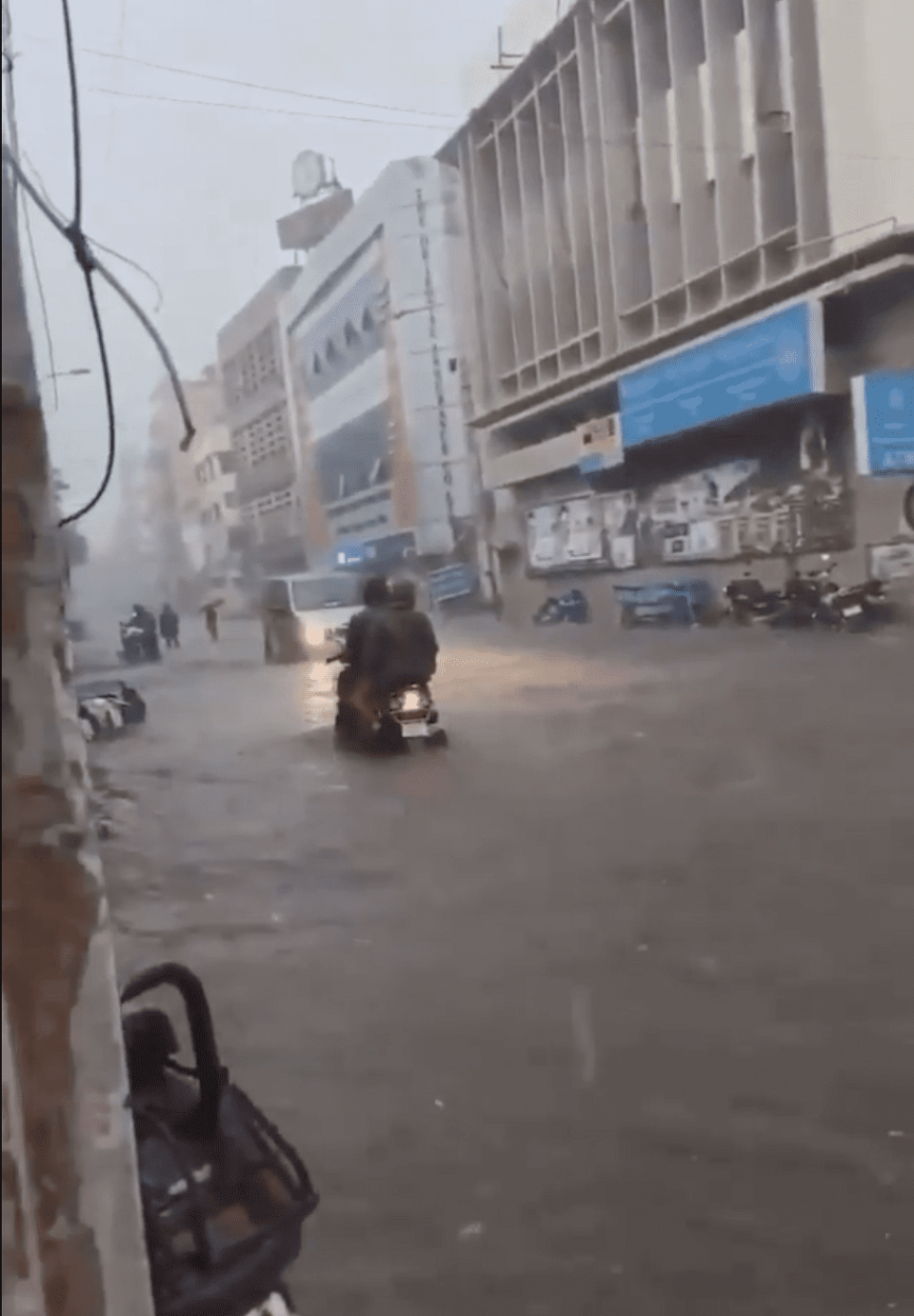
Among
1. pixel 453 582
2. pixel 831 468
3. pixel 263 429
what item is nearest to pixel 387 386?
pixel 263 429

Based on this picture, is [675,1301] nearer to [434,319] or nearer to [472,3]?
[434,319]

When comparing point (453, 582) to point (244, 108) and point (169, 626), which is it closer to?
point (169, 626)

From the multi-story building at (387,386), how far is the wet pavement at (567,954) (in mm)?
181

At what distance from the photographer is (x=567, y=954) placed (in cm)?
165

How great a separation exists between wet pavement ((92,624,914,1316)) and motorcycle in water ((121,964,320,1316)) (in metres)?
0.19

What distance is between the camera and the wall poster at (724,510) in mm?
1785

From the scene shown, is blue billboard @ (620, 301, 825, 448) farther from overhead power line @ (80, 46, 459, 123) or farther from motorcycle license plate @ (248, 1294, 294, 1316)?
motorcycle license plate @ (248, 1294, 294, 1316)

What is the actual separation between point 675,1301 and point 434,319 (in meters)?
1.29

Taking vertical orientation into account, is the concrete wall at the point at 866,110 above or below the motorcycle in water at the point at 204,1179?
above

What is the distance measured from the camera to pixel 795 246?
1713 millimetres

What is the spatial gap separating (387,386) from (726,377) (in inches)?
20.7

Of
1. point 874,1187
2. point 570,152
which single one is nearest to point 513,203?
point 570,152

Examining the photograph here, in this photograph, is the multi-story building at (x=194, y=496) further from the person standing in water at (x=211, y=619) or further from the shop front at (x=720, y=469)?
the shop front at (x=720, y=469)

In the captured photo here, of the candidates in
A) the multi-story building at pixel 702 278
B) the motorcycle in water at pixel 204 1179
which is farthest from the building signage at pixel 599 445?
the motorcycle in water at pixel 204 1179
